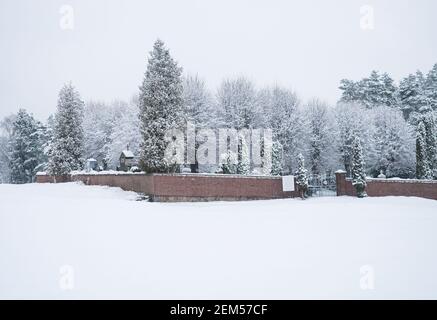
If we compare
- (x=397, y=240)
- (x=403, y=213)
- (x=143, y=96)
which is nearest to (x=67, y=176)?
(x=143, y=96)

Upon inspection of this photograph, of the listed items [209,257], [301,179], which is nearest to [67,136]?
[301,179]

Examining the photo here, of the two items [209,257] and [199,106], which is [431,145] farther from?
[209,257]

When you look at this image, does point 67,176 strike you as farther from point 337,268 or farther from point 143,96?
point 337,268

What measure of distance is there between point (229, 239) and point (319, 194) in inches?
947

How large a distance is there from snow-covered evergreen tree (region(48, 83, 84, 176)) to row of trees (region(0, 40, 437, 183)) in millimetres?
95

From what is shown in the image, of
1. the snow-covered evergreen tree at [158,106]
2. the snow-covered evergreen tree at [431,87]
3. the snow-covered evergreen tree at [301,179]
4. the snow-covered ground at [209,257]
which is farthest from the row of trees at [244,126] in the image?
the snow-covered ground at [209,257]

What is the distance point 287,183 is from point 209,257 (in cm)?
2159

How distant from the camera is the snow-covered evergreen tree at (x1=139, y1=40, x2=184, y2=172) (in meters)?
28.5

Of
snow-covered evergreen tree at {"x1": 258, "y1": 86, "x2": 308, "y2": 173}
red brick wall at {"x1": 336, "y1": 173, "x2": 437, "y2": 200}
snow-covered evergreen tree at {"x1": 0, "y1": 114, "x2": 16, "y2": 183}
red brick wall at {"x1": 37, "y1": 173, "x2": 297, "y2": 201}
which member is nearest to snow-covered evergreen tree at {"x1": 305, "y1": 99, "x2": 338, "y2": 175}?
snow-covered evergreen tree at {"x1": 258, "y1": 86, "x2": 308, "y2": 173}

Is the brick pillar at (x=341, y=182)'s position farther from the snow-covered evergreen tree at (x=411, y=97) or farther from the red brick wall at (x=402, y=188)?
the snow-covered evergreen tree at (x=411, y=97)

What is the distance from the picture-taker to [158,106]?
29.5 metres

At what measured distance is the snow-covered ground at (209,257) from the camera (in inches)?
271

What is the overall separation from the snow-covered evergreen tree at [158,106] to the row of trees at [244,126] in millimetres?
73

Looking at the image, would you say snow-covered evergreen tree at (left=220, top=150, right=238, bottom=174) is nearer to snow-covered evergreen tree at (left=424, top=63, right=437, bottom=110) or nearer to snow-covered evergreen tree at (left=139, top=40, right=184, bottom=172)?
snow-covered evergreen tree at (left=139, top=40, right=184, bottom=172)
